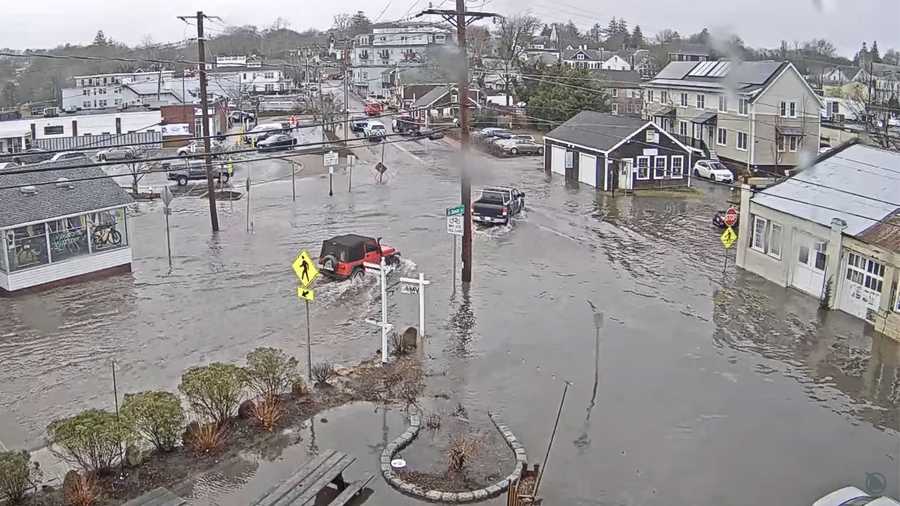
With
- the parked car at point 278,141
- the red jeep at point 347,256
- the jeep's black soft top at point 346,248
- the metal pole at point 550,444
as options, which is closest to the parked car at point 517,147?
the parked car at point 278,141

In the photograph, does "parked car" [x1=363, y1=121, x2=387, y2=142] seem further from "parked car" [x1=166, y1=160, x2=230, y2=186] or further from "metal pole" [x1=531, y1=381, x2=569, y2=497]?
"metal pole" [x1=531, y1=381, x2=569, y2=497]

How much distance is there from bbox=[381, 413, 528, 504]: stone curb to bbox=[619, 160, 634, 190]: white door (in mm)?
18512

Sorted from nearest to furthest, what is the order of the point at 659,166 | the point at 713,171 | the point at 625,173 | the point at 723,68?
1. the point at 723,68
2. the point at 625,173
3. the point at 659,166
4. the point at 713,171

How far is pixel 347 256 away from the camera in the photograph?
15508 millimetres

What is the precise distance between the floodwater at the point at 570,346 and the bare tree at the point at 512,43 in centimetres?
2788

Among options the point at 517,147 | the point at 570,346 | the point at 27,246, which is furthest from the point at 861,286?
the point at 517,147

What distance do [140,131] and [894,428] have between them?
1448 inches

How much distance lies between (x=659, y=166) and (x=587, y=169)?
2462 millimetres

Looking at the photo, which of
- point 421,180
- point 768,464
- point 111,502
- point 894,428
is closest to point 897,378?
point 894,428

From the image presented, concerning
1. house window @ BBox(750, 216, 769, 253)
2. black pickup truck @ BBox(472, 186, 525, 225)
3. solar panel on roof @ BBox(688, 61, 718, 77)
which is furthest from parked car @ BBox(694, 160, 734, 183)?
house window @ BBox(750, 216, 769, 253)

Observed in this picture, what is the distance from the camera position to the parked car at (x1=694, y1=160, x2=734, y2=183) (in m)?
26.8

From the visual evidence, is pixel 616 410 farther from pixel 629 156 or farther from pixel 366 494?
pixel 629 156

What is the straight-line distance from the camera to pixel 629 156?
26.0 metres

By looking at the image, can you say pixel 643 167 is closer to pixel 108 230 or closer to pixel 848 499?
pixel 108 230
